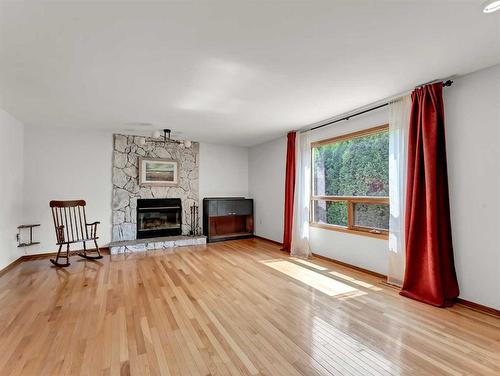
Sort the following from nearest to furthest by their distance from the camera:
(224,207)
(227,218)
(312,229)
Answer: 1. (312,229)
2. (224,207)
3. (227,218)

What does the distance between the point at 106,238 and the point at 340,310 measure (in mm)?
4649

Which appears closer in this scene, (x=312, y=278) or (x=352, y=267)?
(x=312, y=278)

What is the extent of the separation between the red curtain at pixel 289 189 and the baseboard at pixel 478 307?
2.70 metres

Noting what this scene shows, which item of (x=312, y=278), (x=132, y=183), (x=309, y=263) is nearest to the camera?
(x=312, y=278)

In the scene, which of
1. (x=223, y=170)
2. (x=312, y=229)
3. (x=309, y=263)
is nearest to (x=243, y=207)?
(x=223, y=170)

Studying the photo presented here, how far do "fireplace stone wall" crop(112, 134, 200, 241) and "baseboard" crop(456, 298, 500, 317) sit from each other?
197 inches

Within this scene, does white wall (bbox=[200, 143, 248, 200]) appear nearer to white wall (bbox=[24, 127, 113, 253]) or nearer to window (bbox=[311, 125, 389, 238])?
white wall (bbox=[24, 127, 113, 253])

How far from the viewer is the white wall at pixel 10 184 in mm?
3586

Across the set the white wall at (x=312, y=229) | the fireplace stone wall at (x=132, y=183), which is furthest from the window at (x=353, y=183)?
the fireplace stone wall at (x=132, y=183)

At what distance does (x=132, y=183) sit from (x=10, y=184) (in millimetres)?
1897

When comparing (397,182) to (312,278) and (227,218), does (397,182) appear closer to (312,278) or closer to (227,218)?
(312,278)

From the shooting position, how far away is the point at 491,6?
1562mm

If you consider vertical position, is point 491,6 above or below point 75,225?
above

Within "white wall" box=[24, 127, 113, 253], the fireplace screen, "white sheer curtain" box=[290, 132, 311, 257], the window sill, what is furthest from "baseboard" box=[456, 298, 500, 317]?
"white wall" box=[24, 127, 113, 253]
